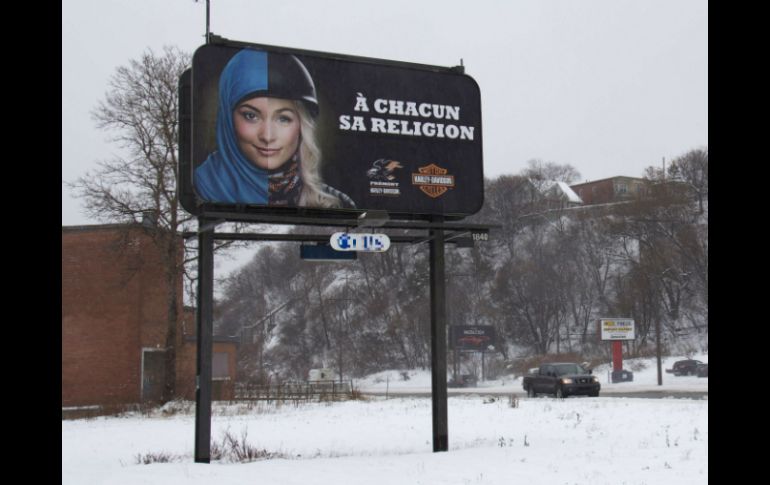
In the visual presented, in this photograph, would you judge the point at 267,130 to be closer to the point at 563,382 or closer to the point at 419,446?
the point at 419,446

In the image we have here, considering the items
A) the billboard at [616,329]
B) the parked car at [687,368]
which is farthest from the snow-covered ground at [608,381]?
the billboard at [616,329]

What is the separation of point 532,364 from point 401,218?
58.0 metres

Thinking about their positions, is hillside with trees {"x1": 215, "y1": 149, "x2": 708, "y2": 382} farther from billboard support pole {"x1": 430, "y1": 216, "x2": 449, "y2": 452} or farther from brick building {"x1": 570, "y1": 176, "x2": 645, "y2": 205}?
billboard support pole {"x1": 430, "y1": 216, "x2": 449, "y2": 452}

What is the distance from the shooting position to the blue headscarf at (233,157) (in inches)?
596

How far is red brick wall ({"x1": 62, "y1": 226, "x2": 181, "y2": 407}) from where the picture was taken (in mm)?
42312

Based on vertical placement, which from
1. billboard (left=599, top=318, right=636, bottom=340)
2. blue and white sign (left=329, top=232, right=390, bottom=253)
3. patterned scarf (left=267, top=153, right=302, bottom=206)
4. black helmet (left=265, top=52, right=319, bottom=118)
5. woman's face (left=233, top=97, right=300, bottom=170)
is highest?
black helmet (left=265, top=52, right=319, bottom=118)

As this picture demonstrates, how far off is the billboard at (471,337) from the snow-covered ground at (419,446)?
124ft

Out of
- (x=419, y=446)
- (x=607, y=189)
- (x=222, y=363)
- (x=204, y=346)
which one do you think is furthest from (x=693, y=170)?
(x=204, y=346)

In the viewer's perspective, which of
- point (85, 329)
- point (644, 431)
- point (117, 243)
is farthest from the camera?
point (85, 329)

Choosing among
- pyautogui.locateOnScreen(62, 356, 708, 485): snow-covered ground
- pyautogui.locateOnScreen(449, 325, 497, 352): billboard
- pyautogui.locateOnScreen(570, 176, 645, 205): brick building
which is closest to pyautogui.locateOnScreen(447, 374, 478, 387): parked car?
pyautogui.locateOnScreen(449, 325, 497, 352): billboard

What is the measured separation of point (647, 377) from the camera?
56.2 m

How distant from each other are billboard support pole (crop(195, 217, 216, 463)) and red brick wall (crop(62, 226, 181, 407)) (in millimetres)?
27787
